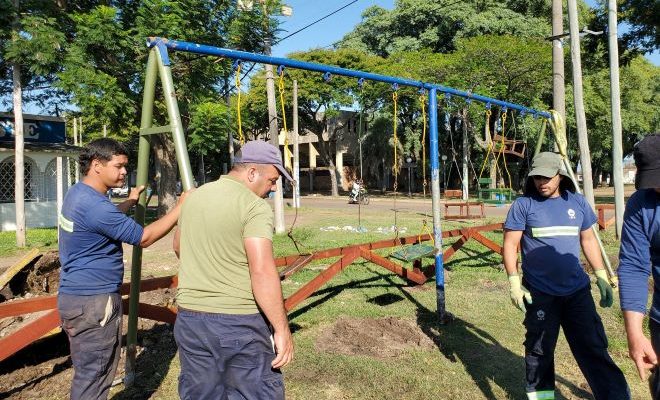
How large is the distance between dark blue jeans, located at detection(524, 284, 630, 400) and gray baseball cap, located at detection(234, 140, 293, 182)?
1.91 metres

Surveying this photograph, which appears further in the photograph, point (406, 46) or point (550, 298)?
point (406, 46)

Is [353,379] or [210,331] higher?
[210,331]

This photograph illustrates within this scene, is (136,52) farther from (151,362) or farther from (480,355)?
(480,355)

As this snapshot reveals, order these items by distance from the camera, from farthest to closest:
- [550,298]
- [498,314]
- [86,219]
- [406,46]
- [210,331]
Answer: [406,46]
[498,314]
[550,298]
[86,219]
[210,331]

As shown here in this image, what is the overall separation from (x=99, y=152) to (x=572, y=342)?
3135 millimetres

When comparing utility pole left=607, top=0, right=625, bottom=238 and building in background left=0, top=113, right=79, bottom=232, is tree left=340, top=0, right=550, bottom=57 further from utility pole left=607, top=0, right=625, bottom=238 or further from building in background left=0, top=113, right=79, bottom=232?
building in background left=0, top=113, right=79, bottom=232

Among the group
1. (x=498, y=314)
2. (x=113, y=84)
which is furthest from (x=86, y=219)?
(x=113, y=84)

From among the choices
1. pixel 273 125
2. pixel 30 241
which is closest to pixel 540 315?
pixel 273 125

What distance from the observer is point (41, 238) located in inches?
531

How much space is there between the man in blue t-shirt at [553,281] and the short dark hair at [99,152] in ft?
8.33

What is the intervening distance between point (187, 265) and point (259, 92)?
33.4m

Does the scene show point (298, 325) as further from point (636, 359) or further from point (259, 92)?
point (259, 92)

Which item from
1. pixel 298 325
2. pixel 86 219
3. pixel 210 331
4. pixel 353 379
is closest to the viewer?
pixel 210 331

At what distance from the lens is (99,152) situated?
290cm
